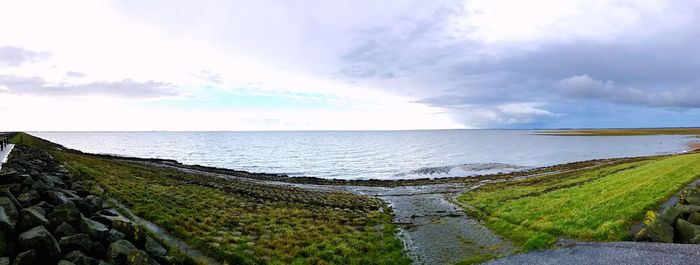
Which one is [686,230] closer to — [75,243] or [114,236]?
[114,236]

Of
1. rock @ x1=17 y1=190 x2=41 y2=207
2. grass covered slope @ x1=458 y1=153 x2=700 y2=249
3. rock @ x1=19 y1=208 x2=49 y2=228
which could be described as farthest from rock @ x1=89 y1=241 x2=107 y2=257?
grass covered slope @ x1=458 y1=153 x2=700 y2=249

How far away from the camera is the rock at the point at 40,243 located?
10.8m

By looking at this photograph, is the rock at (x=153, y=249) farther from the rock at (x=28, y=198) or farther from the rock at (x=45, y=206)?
the rock at (x=28, y=198)

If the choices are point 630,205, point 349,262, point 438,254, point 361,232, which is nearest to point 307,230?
point 361,232

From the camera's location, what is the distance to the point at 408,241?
892 inches

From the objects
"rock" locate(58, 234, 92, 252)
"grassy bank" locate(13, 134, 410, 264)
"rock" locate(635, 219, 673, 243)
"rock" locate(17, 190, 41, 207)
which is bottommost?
"grassy bank" locate(13, 134, 410, 264)

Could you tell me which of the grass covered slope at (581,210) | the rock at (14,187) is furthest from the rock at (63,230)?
the grass covered slope at (581,210)

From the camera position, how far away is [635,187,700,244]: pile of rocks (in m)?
16.2

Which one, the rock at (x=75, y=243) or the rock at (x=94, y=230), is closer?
the rock at (x=75, y=243)

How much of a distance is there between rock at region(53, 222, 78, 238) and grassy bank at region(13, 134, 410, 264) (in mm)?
5713

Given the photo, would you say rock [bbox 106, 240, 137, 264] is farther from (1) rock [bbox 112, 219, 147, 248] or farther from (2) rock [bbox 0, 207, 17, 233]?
(2) rock [bbox 0, 207, 17, 233]

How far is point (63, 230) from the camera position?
12422 mm

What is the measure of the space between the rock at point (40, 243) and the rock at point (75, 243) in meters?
0.48

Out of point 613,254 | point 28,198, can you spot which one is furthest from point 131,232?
point 613,254
